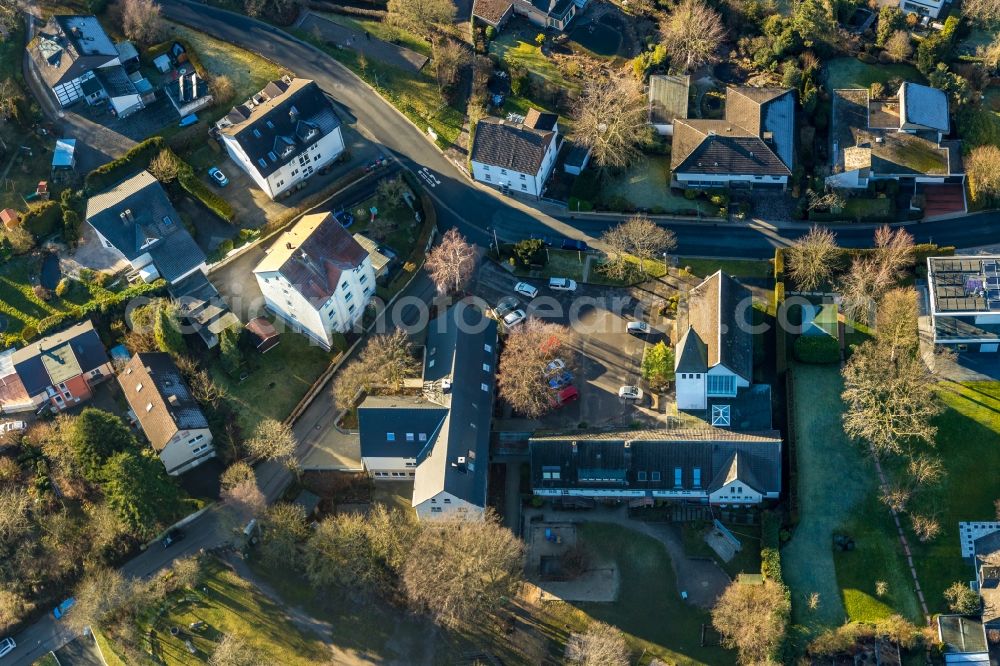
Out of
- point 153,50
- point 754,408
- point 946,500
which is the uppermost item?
point 153,50

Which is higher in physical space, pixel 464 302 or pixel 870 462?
pixel 464 302

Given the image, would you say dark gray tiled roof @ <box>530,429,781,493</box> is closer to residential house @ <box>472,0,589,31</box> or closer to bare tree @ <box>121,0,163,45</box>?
residential house @ <box>472,0,589,31</box>

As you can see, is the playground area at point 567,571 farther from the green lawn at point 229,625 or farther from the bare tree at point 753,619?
Answer: the green lawn at point 229,625

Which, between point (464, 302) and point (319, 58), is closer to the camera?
point (464, 302)

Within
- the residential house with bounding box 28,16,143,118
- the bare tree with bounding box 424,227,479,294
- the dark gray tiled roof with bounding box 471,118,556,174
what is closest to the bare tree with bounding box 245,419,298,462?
the bare tree with bounding box 424,227,479,294

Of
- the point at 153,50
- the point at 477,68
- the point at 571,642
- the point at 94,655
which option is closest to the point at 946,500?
the point at 571,642

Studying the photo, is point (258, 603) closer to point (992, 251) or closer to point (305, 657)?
point (305, 657)

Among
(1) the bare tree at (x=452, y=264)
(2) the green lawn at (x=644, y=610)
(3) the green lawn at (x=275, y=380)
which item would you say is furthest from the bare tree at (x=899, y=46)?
(3) the green lawn at (x=275, y=380)
